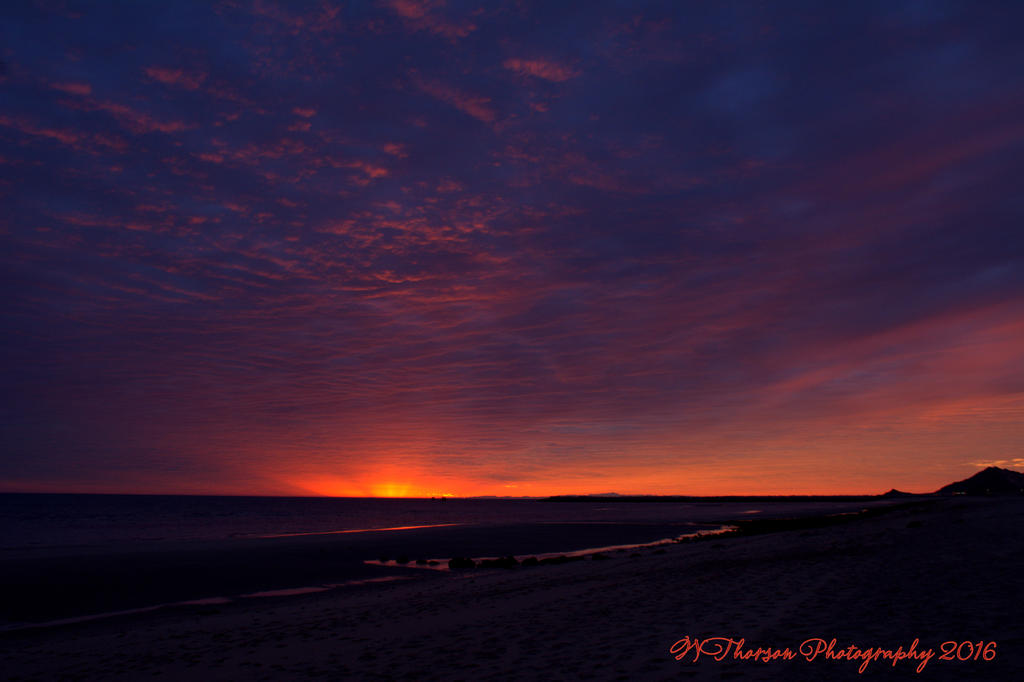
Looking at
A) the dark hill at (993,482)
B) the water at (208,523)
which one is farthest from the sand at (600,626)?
the dark hill at (993,482)

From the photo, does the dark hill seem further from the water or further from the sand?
the sand

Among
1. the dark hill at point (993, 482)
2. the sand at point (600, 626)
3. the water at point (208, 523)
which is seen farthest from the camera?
the dark hill at point (993, 482)

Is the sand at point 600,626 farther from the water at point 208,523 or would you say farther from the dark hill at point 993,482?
the dark hill at point 993,482

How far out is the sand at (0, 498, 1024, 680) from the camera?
9688 mm

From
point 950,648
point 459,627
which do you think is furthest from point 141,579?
point 950,648

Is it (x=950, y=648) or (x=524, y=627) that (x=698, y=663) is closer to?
(x=950, y=648)

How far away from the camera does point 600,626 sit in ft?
42.9

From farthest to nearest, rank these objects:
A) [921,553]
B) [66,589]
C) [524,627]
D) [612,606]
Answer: [66,589] < [921,553] < [612,606] < [524,627]

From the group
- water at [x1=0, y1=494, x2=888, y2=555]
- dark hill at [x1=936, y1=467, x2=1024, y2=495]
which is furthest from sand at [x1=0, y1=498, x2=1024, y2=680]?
Result: dark hill at [x1=936, y1=467, x2=1024, y2=495]

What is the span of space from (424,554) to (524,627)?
2906 cm

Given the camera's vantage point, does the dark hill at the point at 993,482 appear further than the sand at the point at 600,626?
Yes

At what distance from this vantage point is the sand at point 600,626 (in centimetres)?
969

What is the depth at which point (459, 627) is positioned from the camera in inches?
577

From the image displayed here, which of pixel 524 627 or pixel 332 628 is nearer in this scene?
pixel 524 627
